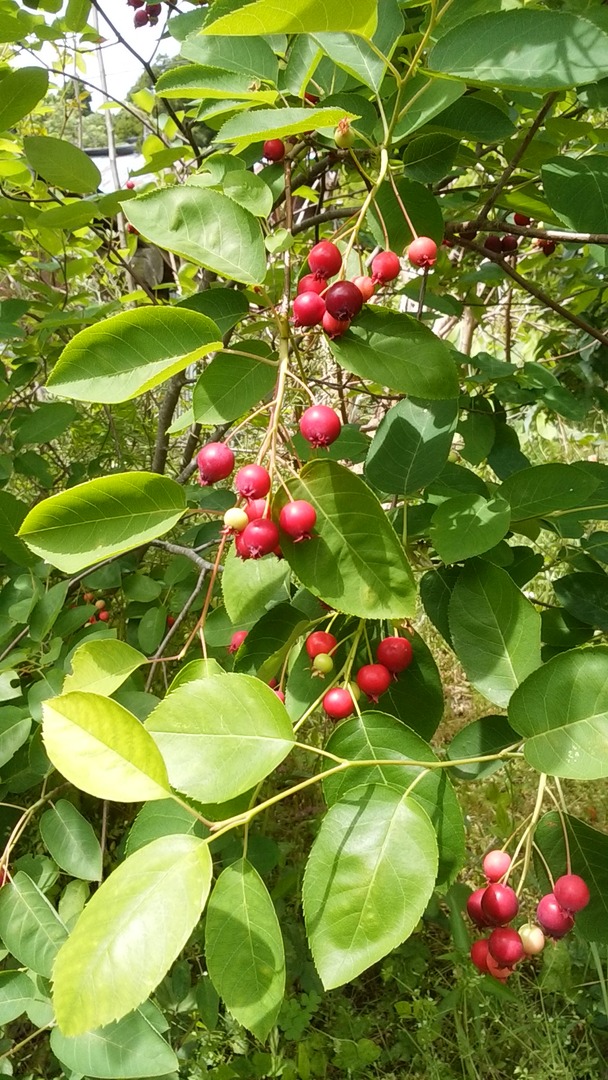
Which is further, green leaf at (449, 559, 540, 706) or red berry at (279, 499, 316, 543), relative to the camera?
green leaf at (449, 559, 540, 706)

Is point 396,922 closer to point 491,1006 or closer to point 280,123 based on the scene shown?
point 280,123

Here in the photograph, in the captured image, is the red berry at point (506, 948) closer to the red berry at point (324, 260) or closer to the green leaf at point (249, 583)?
the green leaf at point (249, 583)

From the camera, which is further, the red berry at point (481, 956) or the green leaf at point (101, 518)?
the red berry at point (481, 956)

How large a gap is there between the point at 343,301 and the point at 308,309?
3 centimetres

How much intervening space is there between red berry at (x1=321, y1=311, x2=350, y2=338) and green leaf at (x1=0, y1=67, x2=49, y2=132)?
850 millimetres

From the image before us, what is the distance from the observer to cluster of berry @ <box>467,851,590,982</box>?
0.64 meters

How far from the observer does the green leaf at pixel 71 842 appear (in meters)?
1.03

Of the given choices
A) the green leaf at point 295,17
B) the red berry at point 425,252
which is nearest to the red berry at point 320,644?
the red berry at point 425,252

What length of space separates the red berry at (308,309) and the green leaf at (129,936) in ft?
1.37

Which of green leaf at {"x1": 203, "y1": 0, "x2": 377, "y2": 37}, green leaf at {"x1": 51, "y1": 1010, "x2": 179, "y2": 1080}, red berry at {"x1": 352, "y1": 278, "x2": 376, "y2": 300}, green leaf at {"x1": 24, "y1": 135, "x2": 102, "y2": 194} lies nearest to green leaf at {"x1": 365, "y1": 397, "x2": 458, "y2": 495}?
red berry at {"x1": 352, "y1": 278, "x2": 376, "y2": 300}

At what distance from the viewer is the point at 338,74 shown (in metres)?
0.81

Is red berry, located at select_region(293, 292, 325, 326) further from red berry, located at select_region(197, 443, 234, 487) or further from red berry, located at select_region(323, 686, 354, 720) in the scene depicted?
red berry, located at select_region(323, 686, 354, 720)

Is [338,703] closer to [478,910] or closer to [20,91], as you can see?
[478,910]

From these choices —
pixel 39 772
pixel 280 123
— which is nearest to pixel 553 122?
pixel 280 123
